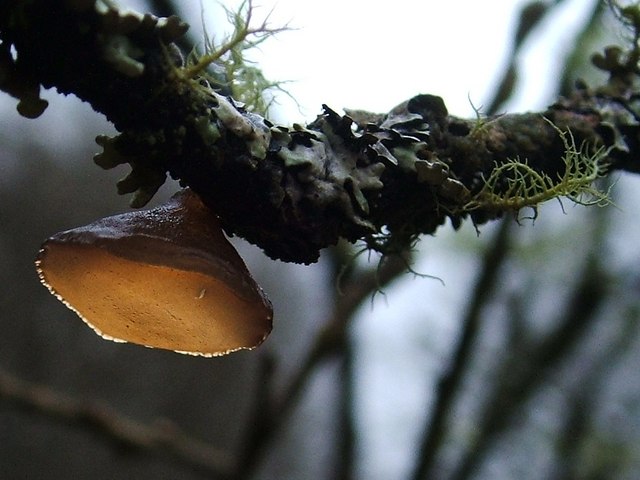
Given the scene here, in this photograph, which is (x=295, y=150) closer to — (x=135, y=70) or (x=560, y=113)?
(x=135, y=70)

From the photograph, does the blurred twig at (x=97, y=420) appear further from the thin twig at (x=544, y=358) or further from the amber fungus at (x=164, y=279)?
the amber fungus at (x=164, y=279)

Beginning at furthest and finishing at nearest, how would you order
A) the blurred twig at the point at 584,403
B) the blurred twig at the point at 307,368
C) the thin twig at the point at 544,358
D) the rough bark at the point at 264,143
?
the blurred twig at the point at 584,403, the thin twig at the point at 544,358, the blurred twig at the point at 307,368, the rough bark at the point at 264,143

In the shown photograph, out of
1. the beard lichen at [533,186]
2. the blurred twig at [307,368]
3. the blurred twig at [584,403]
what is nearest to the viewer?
the beard lichen at [533,186]

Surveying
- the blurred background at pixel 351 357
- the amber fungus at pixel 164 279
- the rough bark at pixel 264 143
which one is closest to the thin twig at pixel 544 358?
the blurred background at pixel 351 357

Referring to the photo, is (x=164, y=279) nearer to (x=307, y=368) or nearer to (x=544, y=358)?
(x=307, y=368)

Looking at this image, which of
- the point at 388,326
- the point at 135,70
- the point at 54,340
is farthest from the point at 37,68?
the point at 388,326

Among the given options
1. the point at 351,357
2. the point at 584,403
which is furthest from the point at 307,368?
the point at 584,403
